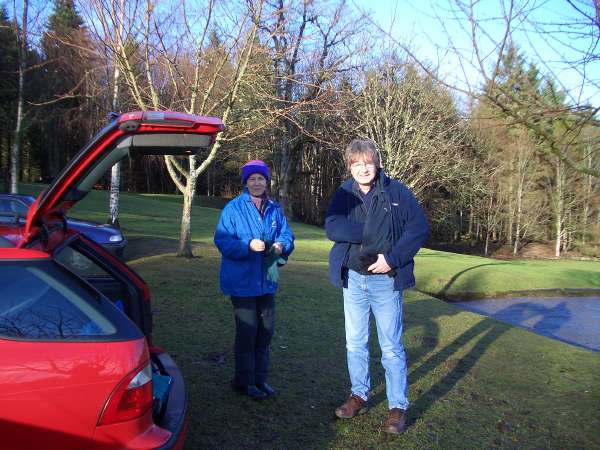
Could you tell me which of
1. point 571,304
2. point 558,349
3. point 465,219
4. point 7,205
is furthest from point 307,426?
point 465,219

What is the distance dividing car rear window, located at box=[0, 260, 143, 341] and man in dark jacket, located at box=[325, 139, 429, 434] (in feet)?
5.94

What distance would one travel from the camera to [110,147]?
2.75 meters

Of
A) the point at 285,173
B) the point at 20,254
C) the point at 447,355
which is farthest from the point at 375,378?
the point at 285,173

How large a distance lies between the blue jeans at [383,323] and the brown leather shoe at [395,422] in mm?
39

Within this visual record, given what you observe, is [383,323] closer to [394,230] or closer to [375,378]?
[394,230]

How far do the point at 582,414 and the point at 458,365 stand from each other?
141 cm

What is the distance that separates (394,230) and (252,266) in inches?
44.5

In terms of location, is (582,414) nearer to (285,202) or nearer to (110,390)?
(110,390)

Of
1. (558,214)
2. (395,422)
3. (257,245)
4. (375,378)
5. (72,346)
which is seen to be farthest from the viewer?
(558,214)

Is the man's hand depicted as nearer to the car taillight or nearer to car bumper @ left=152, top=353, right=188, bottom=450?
car bumper @ left=152, top=353, right=188, bottom=450

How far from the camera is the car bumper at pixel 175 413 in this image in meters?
2.59

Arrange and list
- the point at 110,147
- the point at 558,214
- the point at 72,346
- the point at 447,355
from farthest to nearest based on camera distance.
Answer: the point at 558,214, the point at 447,355, the point at 110,147, the point at 72,346

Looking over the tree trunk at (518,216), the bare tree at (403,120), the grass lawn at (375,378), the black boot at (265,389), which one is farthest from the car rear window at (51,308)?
the tree trunk at (518,216)

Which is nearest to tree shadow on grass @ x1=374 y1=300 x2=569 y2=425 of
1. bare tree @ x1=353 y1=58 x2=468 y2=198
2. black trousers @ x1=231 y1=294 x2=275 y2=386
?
black trousers @ x1=231 y1=294 x2=275 y2=386
